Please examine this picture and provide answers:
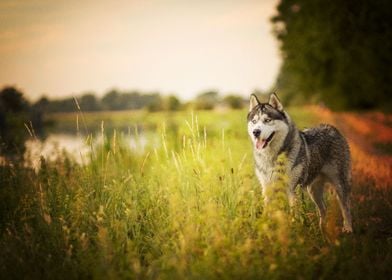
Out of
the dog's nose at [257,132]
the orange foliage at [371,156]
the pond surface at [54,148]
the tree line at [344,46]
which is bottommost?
the orange foliage at [371,156]

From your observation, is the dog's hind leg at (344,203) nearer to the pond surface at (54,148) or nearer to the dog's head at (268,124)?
the dog's head at (268,124)

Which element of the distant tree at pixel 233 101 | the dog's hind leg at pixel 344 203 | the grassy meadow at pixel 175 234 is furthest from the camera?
the distant tree at pixel 233 101

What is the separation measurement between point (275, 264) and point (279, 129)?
2306 millimetres

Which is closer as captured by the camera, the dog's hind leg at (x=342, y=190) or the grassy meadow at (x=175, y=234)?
the grassy meadow at (x=175, y=234)

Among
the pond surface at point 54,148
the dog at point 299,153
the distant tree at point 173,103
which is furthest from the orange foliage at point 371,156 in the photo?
the distant tree at point 173,103

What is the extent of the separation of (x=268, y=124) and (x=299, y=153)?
2.47 ft

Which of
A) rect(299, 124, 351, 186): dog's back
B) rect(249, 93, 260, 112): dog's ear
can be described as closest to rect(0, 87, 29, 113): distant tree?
rect(249, 93, 260, 112): dog's ear

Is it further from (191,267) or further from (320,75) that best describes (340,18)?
(191,267)

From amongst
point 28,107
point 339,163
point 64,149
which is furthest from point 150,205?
point 28,107

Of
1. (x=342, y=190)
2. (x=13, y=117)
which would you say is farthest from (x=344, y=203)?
(x=13, y=117)

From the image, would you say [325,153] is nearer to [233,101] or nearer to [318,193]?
[318,193]

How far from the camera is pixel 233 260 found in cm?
431

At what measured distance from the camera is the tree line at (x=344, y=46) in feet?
58.4

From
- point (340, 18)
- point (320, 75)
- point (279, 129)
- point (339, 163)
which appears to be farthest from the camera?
point (320, 75)
